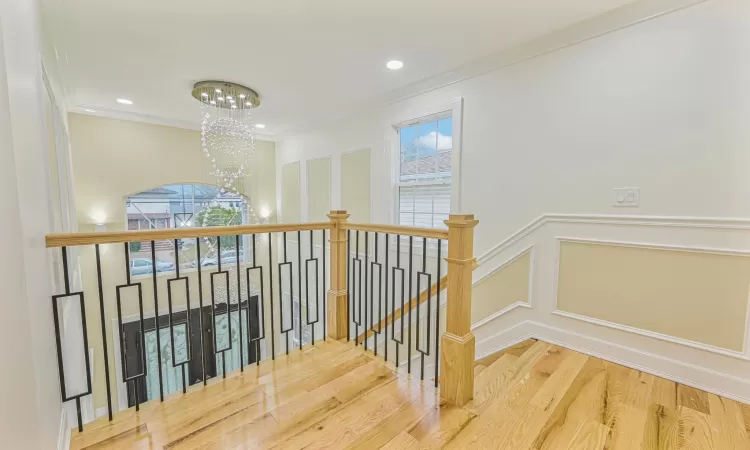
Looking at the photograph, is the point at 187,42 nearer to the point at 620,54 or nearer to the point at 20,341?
the point at 20,341

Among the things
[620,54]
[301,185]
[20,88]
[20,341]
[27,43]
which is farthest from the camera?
[301,185]

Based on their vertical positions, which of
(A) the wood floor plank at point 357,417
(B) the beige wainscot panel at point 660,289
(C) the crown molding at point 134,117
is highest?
(C) the crown molding at point 134,117

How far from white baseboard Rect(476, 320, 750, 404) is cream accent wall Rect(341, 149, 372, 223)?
2223mm

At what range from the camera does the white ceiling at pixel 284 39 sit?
6.97 ft

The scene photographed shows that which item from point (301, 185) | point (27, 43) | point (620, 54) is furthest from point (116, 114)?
point (620, 54)

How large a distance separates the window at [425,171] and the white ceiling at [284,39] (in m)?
→ 0.51

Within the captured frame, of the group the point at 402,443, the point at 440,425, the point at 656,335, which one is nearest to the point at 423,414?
the point at 440,425

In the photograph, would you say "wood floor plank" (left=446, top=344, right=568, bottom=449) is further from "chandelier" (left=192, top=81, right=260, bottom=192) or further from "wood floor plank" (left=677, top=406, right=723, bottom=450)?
"chandelier" (left=192, top=81, right=260, bottom=192)

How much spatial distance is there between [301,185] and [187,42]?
304 centimetres

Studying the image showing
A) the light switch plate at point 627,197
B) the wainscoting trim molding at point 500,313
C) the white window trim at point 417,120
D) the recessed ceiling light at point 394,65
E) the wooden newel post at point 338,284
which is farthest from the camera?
the white window trim at point 417,120

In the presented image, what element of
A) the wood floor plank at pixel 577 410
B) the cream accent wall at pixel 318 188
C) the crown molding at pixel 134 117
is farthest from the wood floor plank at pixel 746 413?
the crown molding at pixel 134 117

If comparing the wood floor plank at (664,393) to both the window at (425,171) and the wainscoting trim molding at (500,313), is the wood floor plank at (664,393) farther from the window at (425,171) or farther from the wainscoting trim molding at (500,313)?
the window at (425,171)

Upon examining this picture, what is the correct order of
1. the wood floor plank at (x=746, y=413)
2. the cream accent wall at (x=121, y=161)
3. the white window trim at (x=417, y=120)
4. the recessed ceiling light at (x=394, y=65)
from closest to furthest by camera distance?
the wood floor plank at (x=746, y=413), the recessed ceiling light at (x=394, y=65), the white window trim at (x=417, y=120), the cream accent wall at (x=121, y=161)

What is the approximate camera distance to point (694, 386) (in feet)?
6.23
